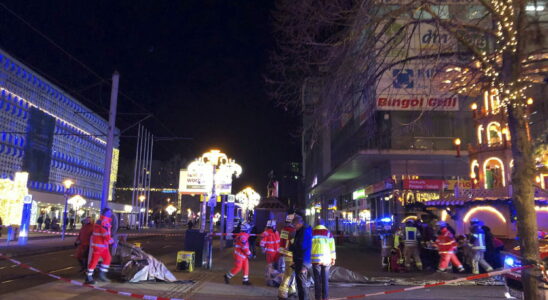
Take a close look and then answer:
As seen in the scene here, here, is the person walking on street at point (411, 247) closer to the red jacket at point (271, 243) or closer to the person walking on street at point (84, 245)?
the red jacket at point (271, 243)

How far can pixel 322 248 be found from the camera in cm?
868

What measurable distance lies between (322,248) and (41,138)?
49207 mm

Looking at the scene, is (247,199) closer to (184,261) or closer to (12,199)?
(12,199)

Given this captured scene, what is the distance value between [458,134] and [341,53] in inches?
854

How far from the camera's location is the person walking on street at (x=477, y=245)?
12.9 metres

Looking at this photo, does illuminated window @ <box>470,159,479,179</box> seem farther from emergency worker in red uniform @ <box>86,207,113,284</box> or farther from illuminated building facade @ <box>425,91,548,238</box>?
emergency worker in red uniform @ <box>86,207,113,284</box>

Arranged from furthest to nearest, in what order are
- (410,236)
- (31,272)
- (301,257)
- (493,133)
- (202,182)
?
1. (202,182)
2. (493,133)
3. (410,236)
4. (31,272)
5. (301,257)

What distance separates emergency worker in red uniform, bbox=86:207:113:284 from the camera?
10102mm

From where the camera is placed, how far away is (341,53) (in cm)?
867

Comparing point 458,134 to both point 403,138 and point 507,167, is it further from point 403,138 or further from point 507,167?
point 507,167

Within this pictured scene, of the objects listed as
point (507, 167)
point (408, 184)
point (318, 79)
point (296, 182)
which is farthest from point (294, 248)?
point (296, 182)

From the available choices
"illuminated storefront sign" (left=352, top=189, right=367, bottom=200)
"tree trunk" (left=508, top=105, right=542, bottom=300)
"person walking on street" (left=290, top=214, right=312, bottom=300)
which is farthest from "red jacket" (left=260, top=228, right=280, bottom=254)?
"illuminated storefront sign" (left=352, top=189, right=367, bottom=200)

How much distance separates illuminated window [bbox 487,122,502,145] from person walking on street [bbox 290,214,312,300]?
17.6 metres

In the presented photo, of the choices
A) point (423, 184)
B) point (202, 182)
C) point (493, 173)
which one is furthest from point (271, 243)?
point (423, 184)
